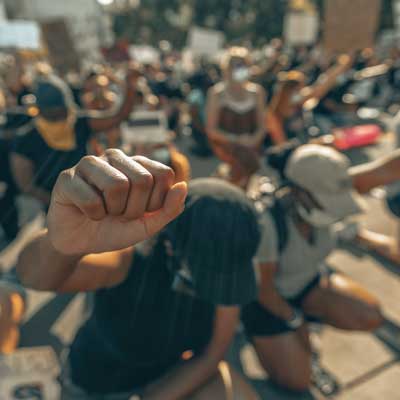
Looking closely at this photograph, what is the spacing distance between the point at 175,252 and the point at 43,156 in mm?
2148

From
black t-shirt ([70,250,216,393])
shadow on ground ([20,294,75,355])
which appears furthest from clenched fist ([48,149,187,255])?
shadow on ground ([20,294,75,355])

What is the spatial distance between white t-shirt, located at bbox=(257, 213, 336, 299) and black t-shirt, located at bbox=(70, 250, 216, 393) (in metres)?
0.50

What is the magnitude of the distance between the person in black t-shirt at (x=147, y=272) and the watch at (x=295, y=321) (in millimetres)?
651

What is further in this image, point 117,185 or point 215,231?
point 215,231

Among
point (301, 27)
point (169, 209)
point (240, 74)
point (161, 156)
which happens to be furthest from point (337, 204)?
point (301, 27)

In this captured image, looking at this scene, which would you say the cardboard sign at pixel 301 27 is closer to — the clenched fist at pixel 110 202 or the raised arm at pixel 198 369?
the raised arm at pixel 198 369

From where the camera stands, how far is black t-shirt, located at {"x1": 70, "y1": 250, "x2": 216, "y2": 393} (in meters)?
1.55


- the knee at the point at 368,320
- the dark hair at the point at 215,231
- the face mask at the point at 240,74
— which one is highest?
the dark hair at the point at 215,231

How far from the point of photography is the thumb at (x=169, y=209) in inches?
32.1

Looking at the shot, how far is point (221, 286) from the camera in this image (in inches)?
53.5

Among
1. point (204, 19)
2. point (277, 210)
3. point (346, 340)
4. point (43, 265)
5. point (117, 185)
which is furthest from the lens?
point (204, 19)

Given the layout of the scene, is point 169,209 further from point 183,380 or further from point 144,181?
point 183,380

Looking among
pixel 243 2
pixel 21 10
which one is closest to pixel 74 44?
pixel 21 10

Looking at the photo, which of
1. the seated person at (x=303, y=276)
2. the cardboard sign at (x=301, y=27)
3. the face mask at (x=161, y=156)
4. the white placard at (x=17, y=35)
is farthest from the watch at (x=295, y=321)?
the cardboard sign at (x=301, y=27)
